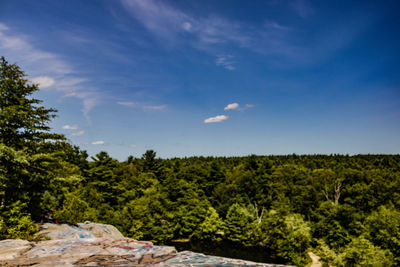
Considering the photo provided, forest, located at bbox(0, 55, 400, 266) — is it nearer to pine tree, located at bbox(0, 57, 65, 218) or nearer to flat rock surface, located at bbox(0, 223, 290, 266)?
pine tree, located at bbox(0, 57, 65, 218)

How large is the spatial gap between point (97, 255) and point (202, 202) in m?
32.8

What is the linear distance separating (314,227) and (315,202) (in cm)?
883

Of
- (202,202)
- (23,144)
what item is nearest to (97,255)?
(23,144)

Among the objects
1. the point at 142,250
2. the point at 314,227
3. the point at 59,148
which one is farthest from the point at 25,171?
the point at 314,227

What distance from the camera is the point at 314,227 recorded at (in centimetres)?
3306

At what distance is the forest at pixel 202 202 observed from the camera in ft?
38.9

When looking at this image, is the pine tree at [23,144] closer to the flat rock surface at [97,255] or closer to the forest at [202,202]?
the forest at [202,202]

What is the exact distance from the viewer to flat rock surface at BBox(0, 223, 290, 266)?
7.02 m

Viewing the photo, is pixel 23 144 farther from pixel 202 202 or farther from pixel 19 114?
pixel 202 202

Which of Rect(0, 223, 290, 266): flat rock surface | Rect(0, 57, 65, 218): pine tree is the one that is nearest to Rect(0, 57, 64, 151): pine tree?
Rect(0, 57, 65, 218): pine tree

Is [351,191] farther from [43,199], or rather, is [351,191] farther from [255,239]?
[43,199]

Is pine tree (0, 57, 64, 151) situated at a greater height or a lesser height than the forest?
greater

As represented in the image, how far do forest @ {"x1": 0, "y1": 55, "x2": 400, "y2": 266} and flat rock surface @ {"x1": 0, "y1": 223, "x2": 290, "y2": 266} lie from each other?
111 inches

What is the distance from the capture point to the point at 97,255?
7.84m
